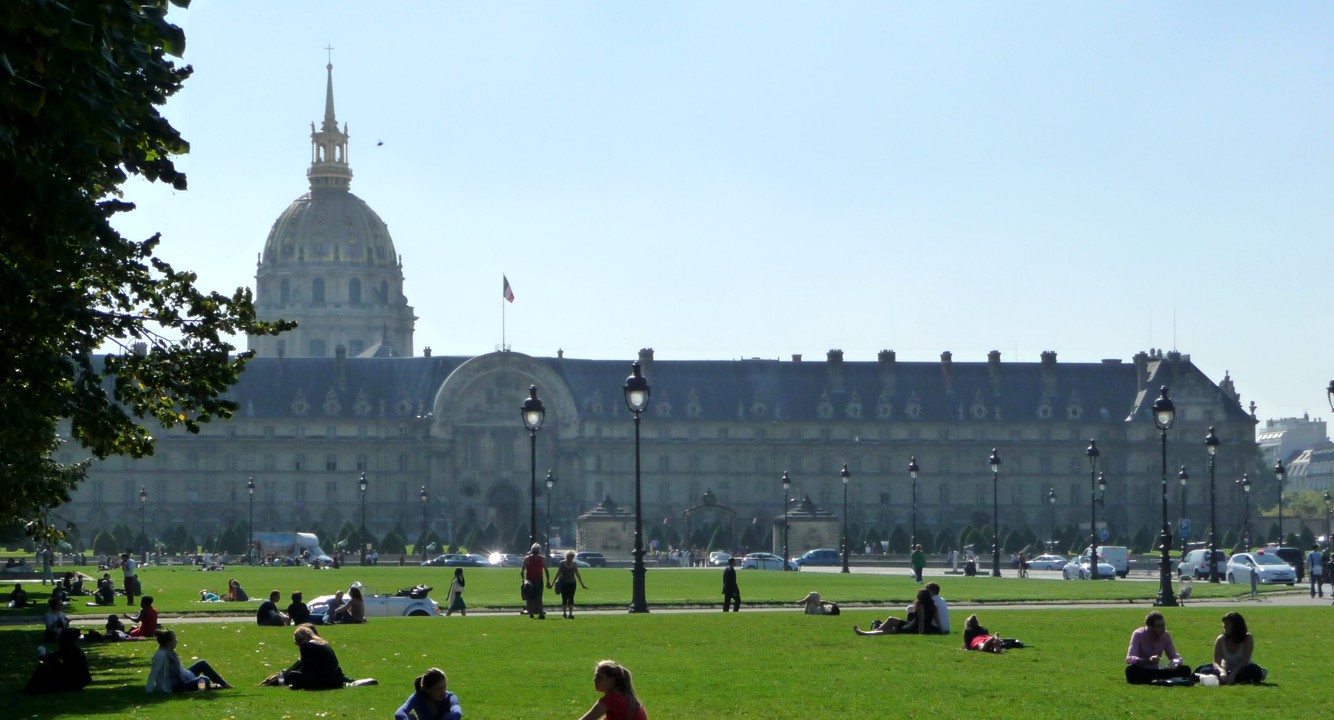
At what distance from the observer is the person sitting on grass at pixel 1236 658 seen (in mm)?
21406

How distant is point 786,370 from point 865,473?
29.0 feet

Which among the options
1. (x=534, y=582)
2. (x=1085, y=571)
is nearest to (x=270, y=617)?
(x=534, y=582)

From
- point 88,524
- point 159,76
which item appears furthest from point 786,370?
point 159,76

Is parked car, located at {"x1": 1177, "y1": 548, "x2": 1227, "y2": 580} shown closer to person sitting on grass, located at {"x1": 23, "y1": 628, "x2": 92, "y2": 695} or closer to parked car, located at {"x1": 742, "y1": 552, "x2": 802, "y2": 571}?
parked car, located at {"x1": 742, "y1": 552, "x2": 802, "y2": 571}

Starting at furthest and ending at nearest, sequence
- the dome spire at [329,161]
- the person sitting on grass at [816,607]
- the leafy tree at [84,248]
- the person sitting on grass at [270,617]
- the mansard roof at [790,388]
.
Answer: the dome spire at [329,161] → the mansard roof at [790,388] → the person sitting on grass at [816,607] → the person sitting on grass at [270,617] → the leafy tree at [84,248]

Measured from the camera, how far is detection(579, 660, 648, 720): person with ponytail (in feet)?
49.3

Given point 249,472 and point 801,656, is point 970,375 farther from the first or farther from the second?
point 801,656

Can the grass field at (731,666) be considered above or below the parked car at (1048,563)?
above

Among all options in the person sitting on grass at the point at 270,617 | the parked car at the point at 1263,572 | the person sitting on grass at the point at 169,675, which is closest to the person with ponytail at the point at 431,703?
the person sitting on grass at the point at 169,675

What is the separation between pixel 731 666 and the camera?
24.2 meters

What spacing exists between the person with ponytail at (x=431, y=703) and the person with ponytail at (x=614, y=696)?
1.85m

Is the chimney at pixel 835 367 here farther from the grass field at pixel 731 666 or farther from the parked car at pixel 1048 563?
the grass field at pixel 731 666

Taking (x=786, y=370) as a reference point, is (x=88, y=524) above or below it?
below

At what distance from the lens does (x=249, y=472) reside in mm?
133125
